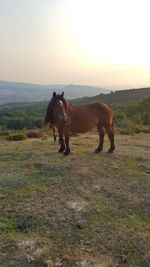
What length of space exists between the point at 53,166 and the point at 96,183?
1.28 m

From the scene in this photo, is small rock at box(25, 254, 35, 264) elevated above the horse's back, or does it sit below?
below

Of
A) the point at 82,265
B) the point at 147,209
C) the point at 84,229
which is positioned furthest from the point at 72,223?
the point at 147,209

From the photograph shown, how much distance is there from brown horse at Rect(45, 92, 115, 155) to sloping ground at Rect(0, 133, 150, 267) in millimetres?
728

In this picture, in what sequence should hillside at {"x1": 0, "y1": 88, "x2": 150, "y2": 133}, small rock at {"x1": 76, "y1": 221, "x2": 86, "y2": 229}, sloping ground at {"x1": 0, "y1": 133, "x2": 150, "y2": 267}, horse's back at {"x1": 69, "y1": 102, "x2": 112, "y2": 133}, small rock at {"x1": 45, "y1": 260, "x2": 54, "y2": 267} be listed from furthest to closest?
hillside at {"x1": 0, "y1": 88, "x2": 150, "y2": 133}
horse's back at {"x1": 69, "y1": 102, "x2": 112, "y2": 133}
small rock at {"x1": 76, "y1": 221, "x2": 86, "y2": 229}
sloping ground at {"x1": 0, "y1": 133, "x2": 150, "y2": 267}
small rock at {"x1": 45, "y1": 260, "x2": 54, "y2": 267}

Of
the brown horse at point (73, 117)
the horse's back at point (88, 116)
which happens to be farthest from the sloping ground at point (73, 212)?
the horse's back at point (88, 116)

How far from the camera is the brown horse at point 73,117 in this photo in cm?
953

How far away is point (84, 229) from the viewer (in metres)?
5.89

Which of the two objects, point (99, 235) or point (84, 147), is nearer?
point (99, 235)

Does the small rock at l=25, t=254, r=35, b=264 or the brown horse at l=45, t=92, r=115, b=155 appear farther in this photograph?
the brown horse at l=45, t=92, r=115, b=155

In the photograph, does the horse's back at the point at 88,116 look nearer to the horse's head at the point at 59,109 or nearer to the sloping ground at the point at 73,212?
the horse's head at the point at 59,109

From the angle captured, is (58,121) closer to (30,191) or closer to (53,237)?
(30,191)

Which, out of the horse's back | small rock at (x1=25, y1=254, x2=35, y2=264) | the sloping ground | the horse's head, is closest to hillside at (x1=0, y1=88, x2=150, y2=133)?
the horse's back

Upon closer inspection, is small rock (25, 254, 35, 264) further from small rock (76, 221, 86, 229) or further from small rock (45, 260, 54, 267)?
small rock (76, 221, 86, 229)

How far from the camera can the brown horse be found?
375 inches
